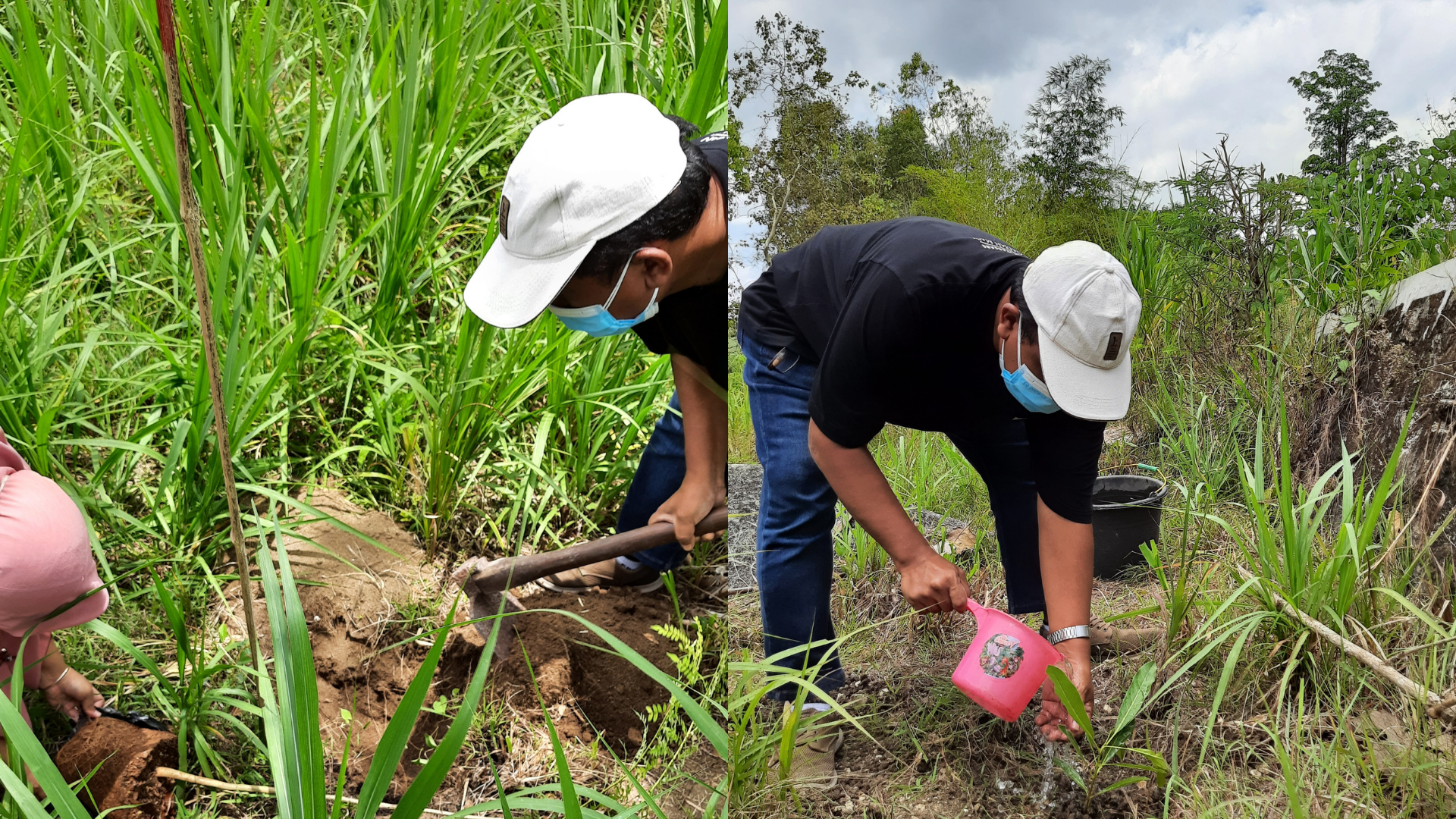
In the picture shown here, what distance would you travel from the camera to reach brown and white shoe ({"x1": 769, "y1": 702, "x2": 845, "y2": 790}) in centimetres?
134

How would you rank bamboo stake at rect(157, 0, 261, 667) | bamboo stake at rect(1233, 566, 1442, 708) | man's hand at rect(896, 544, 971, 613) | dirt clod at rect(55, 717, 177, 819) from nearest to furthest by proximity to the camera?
bamboo stake at rect(157, 0, 261, 667)
bamboo stake at rect(1233, 566, 1442, 708)
dirt clod at rect(55, 717, 177, 819)
man's hand at rect(896, 544, 971, 613)

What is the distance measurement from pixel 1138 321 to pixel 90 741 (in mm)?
1660

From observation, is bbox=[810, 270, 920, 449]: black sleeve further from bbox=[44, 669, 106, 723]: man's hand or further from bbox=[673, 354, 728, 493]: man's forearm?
bbox=[44, 669, 106, 723]: man's hand

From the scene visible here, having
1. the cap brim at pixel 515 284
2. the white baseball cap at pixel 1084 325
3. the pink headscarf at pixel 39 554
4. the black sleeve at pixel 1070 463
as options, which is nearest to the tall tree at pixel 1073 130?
the white baseball cap at pixel 1084 325

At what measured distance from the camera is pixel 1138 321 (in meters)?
1.19

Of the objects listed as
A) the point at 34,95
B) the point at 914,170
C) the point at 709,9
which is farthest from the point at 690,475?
the point at 34,95

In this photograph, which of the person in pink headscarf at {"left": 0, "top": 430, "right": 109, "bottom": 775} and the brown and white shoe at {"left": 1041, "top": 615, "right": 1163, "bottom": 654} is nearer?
the person in pink headscarf at {"left": 0, "top": 430, "right": 109, "bottom": 775}

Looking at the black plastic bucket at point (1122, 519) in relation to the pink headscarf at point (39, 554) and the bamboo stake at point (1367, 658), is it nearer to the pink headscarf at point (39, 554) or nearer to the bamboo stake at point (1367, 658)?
the bamboo stake at point (1367, 658)

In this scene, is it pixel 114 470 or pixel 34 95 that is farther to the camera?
pixel 34 95

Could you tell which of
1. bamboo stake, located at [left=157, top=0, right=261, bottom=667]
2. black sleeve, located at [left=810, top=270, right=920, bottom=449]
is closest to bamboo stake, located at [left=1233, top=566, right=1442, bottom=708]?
black sleeve, located at [left=810, top=270, right=920, bottom=449]

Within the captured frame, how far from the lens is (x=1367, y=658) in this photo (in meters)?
1.07

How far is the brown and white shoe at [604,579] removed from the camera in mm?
1479

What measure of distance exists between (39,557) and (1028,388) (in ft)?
4.68

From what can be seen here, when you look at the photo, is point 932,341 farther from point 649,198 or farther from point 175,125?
point 175,125
